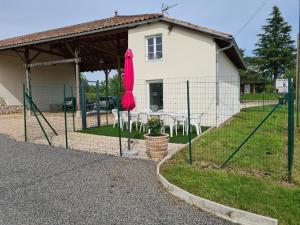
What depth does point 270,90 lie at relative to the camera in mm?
7301

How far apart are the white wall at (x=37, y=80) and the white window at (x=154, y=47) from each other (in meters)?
11.6

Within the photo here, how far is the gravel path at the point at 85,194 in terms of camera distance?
3.78 m

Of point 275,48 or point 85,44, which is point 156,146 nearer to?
point 85,44

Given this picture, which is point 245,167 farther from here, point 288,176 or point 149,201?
point 149,201

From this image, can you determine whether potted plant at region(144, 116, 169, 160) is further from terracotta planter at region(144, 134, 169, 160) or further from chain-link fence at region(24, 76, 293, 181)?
chain-link fence at region(24, 76, 293, 181)

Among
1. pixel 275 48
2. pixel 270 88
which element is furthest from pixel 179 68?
pixel 275 48

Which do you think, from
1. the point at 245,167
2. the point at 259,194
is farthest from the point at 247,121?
the point at 259,194

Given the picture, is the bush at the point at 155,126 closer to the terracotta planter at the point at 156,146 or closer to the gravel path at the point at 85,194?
the terracotta planter at the point at 156,146

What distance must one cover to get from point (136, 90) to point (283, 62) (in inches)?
1683

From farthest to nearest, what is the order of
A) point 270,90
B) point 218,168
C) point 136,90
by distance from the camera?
point 136,90 → point 270,90 → point 218,168

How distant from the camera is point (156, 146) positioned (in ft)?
21.9

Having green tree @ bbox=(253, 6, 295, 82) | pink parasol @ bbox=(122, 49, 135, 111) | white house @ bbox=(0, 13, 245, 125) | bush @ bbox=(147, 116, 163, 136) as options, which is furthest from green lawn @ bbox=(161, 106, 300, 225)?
green tree @ bbox=(253, 6, 295, 82)

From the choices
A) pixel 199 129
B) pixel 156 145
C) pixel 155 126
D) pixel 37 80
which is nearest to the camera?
pixel 156 145

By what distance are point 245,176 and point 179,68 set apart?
8.09 m
